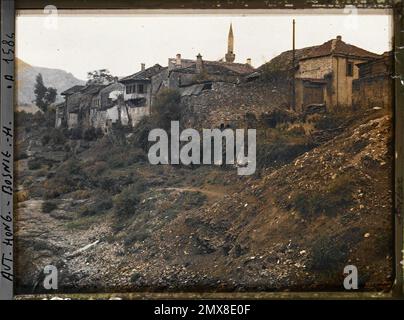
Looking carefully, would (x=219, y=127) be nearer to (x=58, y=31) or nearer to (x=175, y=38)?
(x=175, y=38)

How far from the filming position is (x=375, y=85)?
19.2 ft

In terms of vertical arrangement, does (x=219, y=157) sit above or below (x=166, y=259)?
above

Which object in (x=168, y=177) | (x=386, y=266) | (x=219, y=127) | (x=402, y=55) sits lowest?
(x=386, y=266)

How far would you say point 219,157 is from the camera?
5.89 metres

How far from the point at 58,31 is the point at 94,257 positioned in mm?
2082

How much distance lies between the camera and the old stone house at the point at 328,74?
5.88 m

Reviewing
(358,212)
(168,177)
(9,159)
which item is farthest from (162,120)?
(358,212)

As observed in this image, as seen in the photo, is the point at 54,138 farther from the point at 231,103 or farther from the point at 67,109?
the point at 231,103

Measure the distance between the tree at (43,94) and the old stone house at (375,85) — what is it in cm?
276

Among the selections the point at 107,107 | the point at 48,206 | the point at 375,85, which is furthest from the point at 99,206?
the point at 375,85

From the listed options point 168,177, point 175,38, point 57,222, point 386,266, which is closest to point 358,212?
point 386,266

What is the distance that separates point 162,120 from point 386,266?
7.94 ft

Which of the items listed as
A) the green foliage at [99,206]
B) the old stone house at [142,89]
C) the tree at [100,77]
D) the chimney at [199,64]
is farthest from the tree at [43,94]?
the chimney at [199,64]

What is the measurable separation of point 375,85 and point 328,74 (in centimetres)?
43
